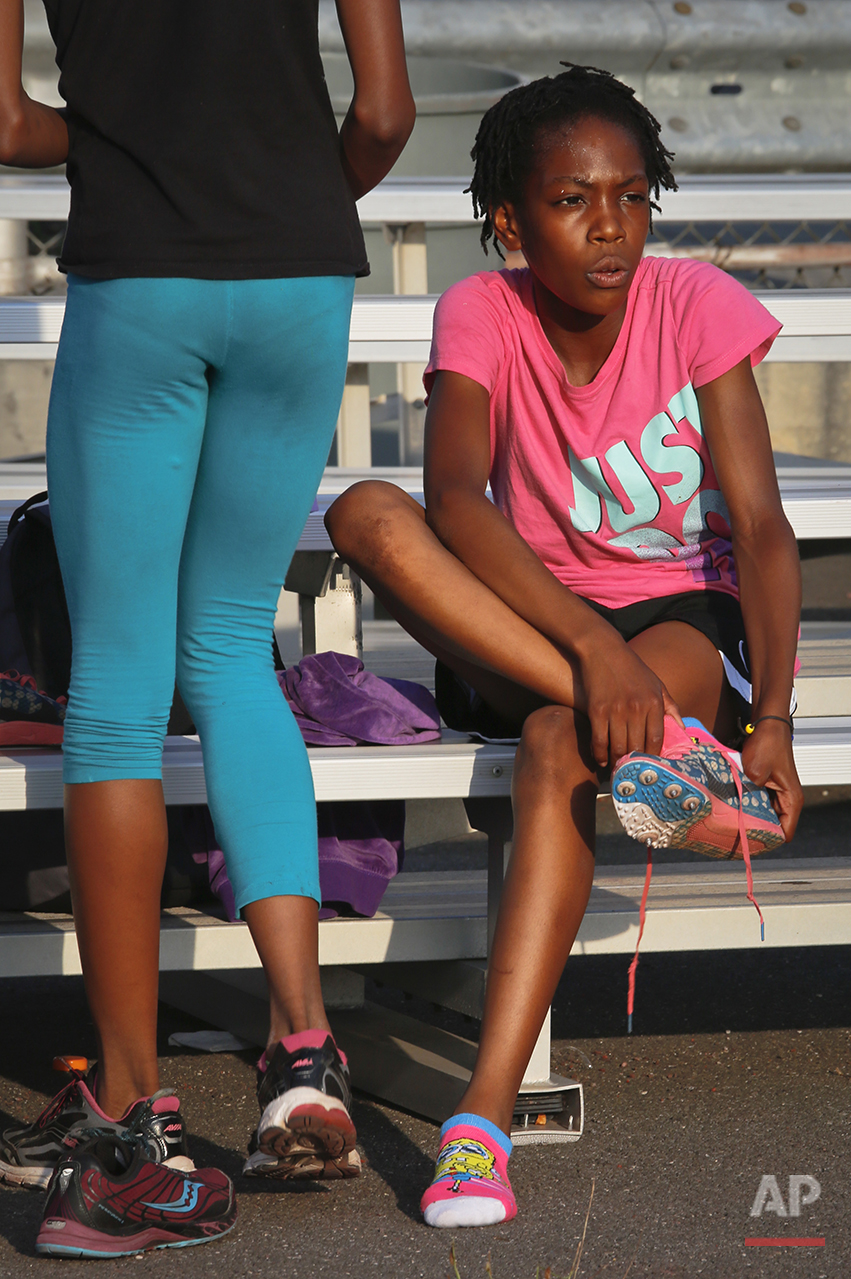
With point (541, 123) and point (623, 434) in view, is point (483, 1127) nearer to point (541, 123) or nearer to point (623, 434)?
point (623, 434)

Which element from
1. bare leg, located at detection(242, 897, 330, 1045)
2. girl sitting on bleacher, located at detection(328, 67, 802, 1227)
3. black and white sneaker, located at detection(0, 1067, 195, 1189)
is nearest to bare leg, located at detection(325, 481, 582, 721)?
girl sitting on bleacher, located at detection(328, 67, 802, 1227)

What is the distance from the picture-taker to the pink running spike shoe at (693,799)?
1.77 metres

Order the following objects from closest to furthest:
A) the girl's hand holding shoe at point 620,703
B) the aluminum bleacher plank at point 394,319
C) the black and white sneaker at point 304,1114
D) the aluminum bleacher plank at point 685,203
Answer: the black and white sneaker at point 304,1114, the girl's hand holding shoe at point 620,703, the aluminum bleacher plank at point 394,319, the aluminum bleacher plank at point 685,203

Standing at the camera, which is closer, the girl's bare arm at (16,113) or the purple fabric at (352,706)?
the girl's bare arm at (16,113)

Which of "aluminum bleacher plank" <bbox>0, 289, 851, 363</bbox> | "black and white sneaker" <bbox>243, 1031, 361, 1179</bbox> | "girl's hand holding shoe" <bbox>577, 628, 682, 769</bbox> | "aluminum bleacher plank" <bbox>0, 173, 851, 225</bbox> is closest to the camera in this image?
"black and white sneaker" <bbox>243, 1031, 361, 1179</bbox>

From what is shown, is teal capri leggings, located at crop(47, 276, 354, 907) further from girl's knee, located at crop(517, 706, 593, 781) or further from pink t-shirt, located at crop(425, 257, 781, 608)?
pink t-shirt, located at crop(425, 257, 781, 608)

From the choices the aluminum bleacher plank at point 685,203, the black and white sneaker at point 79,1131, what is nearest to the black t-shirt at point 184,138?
the black and white sneaker at point 79,1131

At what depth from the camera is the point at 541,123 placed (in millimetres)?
2184

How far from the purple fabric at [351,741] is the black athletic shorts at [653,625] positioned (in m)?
0.04

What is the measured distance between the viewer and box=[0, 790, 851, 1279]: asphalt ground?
1.71m

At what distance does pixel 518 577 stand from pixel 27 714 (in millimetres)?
722

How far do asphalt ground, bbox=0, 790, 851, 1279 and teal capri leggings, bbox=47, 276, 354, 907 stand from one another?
1.34 feet

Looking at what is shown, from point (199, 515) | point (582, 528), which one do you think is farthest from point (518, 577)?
point (199, 515)

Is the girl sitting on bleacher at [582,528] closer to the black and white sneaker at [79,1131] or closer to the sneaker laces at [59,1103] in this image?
the black and white sneaker at [79,1131]
